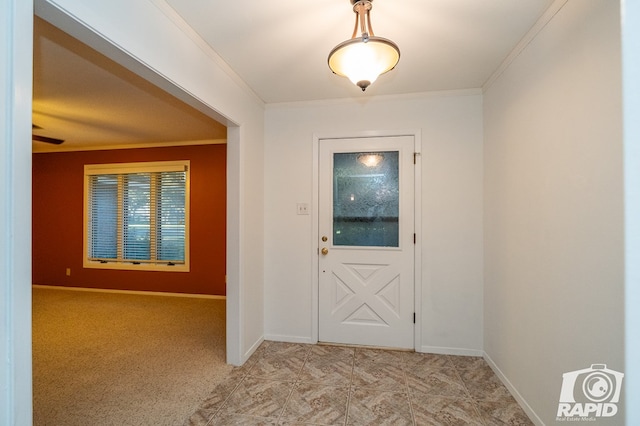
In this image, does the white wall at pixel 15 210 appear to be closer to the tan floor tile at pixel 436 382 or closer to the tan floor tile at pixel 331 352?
the tan floor tile at pixel 331 352

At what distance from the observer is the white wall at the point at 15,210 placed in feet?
2.67

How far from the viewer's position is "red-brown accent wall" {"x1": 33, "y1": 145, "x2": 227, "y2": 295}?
14.0ft

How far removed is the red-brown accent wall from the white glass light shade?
128 inches

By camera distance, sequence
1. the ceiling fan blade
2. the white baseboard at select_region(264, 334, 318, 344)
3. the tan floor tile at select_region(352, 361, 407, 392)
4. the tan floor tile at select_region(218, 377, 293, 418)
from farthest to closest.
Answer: the ceiling fan blade < the white baseboard at select_region(264, 334, 318, 344) < the tan floor tile at select_region(352, 361, 407, 392) < the tan floor tile at select_region(218, 377, 293, 418)

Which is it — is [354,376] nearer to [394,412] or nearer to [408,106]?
[394,412]

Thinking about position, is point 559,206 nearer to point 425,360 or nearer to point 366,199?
point 366,199

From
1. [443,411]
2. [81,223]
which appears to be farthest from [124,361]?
[81,223]

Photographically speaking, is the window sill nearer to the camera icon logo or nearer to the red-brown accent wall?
the red-brown accent wall

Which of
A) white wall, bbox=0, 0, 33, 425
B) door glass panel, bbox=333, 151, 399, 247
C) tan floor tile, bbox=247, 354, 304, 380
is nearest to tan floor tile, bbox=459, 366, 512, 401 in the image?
door glass panel, bbox=333, 151, 399, 247

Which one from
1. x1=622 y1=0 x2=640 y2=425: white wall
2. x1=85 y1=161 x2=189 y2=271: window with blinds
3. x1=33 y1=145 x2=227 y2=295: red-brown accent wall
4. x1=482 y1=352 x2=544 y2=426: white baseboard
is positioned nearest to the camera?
x1=622 y1=0 x2=640 y2=425: white wall

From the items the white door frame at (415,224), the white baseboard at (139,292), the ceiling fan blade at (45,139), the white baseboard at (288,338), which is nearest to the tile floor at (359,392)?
the white baseboard at (288,338)

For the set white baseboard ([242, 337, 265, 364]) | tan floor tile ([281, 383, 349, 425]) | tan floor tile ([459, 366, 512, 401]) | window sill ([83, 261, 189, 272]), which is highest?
window sill ([83, 261, 189, 272])

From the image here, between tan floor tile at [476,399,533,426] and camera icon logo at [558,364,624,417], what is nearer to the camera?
camera icon logo at [558,364,624,417]

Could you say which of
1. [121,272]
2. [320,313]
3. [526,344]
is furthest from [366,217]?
[121,272]
